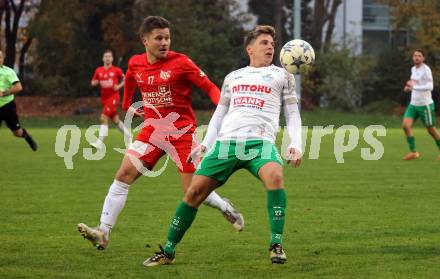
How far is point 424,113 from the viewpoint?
21.6m

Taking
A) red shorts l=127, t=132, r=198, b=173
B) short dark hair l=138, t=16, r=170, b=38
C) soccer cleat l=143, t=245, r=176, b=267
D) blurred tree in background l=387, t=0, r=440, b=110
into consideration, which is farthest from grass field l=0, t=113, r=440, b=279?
blurred tree in background l=387, t=0, r=440, b=110

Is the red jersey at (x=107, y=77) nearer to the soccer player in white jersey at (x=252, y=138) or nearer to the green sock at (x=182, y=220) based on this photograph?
the soccer player in white jersey at (x=252, y=138)

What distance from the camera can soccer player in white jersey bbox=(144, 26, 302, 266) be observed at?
8266 millimetres

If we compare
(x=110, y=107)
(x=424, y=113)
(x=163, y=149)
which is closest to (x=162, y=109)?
(x=163, y=149)

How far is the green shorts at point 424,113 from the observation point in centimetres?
2148

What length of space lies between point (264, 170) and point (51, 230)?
10.7 feet

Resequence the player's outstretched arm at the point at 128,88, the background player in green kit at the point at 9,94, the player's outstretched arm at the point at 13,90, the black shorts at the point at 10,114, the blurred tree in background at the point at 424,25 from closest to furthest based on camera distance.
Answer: the player's outstretched arm at the point at 128,88 < the player's outstretched arm at the point at 13,90 < the background player in green kit at the point at 9,94 < the black shorts at the point at 10,114 < the blurred tree in background at the point at 424,25

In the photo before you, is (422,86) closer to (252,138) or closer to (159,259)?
(252,138)

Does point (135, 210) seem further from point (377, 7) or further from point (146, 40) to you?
point (377, 7)

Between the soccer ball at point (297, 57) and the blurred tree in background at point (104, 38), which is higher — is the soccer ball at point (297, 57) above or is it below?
above

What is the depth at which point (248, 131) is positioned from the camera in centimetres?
839

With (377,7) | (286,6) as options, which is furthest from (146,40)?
(377,7)

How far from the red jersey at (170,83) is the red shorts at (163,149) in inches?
5.6

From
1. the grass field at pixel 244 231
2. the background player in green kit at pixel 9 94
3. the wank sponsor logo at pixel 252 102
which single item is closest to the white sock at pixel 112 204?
the grass field at pixel 244 231
